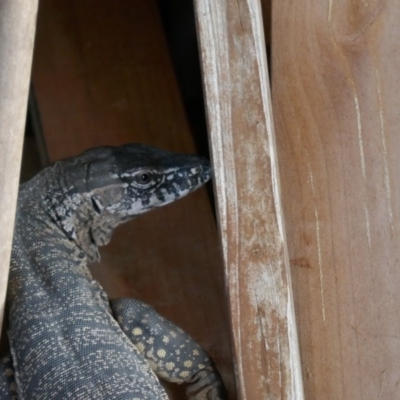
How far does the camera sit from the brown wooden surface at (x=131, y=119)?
178 centimetres

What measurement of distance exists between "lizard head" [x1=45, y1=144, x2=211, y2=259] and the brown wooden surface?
0.49ft

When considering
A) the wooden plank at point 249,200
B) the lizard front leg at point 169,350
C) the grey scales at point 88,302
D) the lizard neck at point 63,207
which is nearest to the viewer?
the wooden plank at point 249,200

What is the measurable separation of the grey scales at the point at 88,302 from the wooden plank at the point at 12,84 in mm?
450

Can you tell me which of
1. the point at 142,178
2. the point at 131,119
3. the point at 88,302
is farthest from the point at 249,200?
the point at 131,119

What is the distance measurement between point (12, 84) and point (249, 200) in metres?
0.41

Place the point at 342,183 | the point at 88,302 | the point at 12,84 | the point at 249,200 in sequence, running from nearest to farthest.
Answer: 1. the point at 12,84
2. the point at 249,200
3. the point at 342,183
4. the point at 88,302

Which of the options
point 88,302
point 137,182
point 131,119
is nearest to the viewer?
point 88,302

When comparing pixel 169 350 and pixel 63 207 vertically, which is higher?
pixel 63 207

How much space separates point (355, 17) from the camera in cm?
128

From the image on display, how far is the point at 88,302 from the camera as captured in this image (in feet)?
4.95

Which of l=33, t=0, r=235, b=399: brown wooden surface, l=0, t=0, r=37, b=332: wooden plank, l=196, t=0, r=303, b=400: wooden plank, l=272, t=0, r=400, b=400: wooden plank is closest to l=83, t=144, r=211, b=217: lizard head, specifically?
l=33, t=0, r=235, b=399: brown wooden surface

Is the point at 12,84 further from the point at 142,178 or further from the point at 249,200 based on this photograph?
the point at 142,178

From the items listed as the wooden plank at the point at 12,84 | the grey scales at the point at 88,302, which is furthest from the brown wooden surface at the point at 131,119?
the wooden plank at the point at 12,84

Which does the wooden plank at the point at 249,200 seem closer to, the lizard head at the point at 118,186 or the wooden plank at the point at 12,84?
the wooden plank at the point at 12,84
